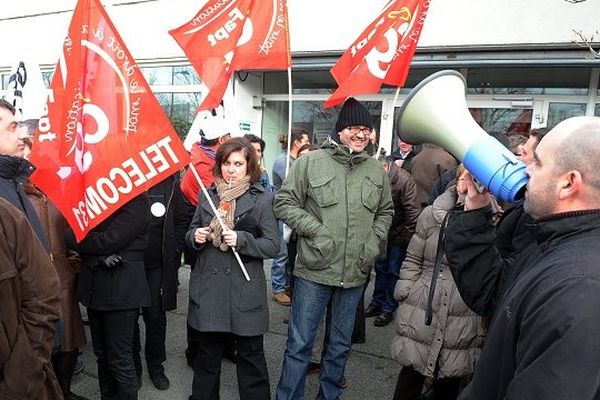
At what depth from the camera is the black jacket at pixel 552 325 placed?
1.08 metres

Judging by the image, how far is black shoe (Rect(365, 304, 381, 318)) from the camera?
A: 5200 mm

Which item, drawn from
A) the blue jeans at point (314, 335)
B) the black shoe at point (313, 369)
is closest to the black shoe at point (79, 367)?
the blue jeans at point (314, 335)

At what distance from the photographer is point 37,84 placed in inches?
171

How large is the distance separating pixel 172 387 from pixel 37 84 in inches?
115

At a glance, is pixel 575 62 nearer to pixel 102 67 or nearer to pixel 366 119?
pixel 366 119

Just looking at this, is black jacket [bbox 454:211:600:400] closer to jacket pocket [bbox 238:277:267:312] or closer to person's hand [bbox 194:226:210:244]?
jacket pocket [bbox 238:277:267:312]

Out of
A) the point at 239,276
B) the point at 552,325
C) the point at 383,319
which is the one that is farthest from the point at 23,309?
the point at 383,319

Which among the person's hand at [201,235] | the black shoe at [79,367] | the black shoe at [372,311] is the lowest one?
the black shoe at [372,311]

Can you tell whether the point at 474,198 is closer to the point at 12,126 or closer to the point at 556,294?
the point at 556,294

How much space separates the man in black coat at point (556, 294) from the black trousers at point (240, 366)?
1699 mm

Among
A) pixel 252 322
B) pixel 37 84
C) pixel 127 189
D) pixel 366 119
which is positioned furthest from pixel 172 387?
pixel 37 84

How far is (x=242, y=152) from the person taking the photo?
3037 millimetres

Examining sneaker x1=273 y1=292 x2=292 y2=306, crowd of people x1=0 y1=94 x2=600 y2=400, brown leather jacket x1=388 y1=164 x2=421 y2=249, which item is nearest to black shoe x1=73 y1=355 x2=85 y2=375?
crowd of people x1=0 y1=94 x2=600 y2=400

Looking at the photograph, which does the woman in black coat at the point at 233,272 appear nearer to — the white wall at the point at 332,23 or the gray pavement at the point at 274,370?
the gray pavement at the point at 274,370
